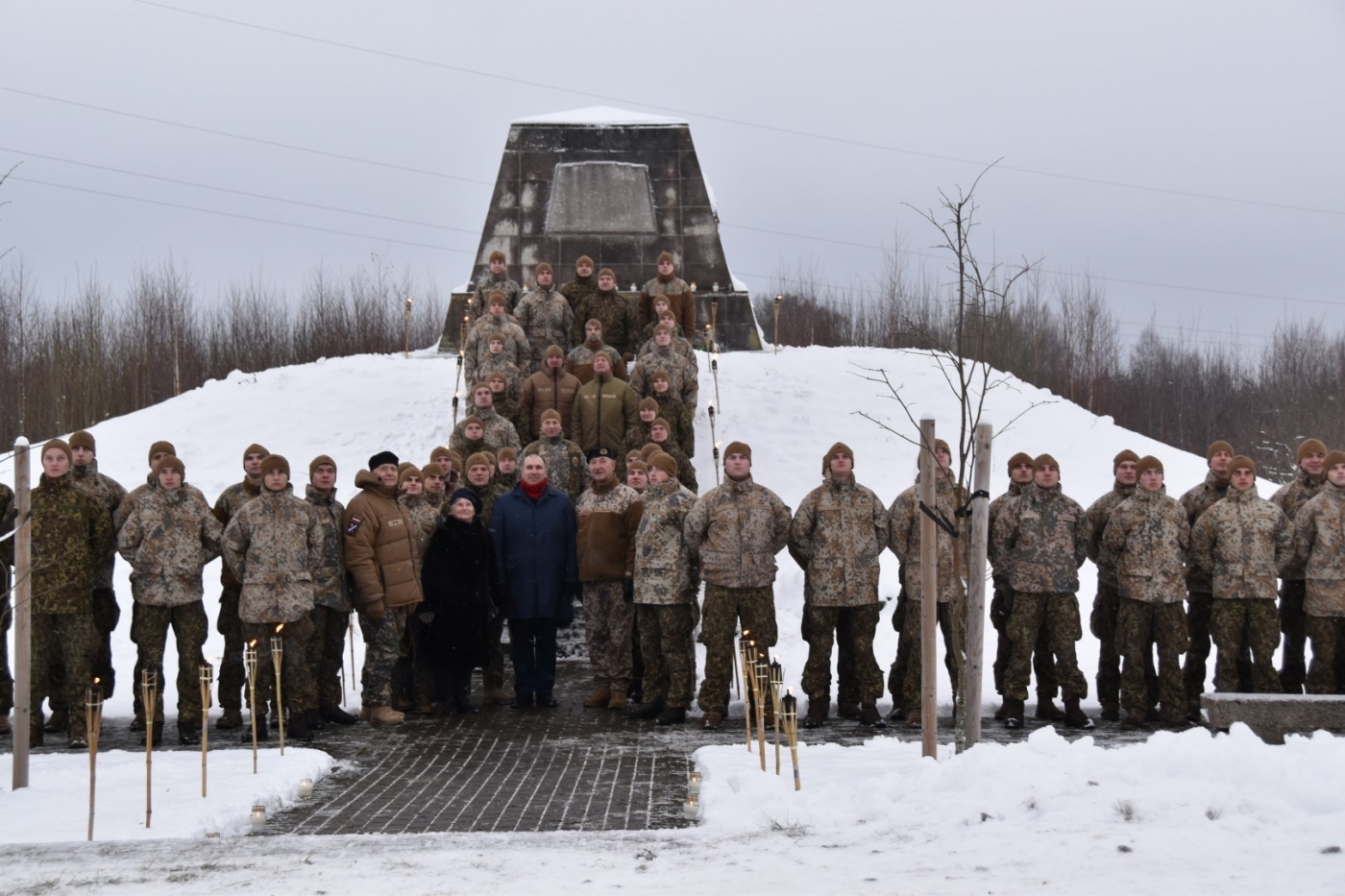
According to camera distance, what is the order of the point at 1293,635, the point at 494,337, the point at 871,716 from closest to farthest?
1. the point at 871,716
2. the point at 1293,635
3. the point at 494,337

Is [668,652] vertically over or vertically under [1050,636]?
under

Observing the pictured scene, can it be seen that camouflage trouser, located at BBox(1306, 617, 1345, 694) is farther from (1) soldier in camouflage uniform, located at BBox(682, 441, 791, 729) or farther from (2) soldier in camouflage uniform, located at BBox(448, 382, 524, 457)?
(2) soldier in camouflage uniform, located at BBox(448, 382, 524, 457)

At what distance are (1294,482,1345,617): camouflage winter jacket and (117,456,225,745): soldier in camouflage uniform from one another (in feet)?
25.8

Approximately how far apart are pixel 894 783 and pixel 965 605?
2.36 m

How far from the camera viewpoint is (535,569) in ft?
37.6

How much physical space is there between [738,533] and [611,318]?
7.53 metres

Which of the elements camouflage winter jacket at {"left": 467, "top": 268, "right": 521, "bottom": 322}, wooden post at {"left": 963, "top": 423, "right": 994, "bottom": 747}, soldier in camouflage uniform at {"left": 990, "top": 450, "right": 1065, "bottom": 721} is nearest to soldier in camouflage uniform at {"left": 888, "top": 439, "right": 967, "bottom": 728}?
soldier in camouflage uniform at {"left": 990, "top": 450, "right": 1065, "bottom": 721}

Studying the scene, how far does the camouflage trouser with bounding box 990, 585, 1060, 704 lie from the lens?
10938 millimetres

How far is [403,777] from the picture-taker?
28.1 feet

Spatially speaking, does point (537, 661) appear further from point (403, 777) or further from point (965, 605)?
point (965, 605)

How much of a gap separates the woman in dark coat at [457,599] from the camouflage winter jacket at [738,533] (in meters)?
1.70

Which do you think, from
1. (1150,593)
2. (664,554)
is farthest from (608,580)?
(1150,593)

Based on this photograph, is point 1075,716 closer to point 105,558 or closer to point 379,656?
point 379,656

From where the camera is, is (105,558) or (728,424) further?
(728,424)
